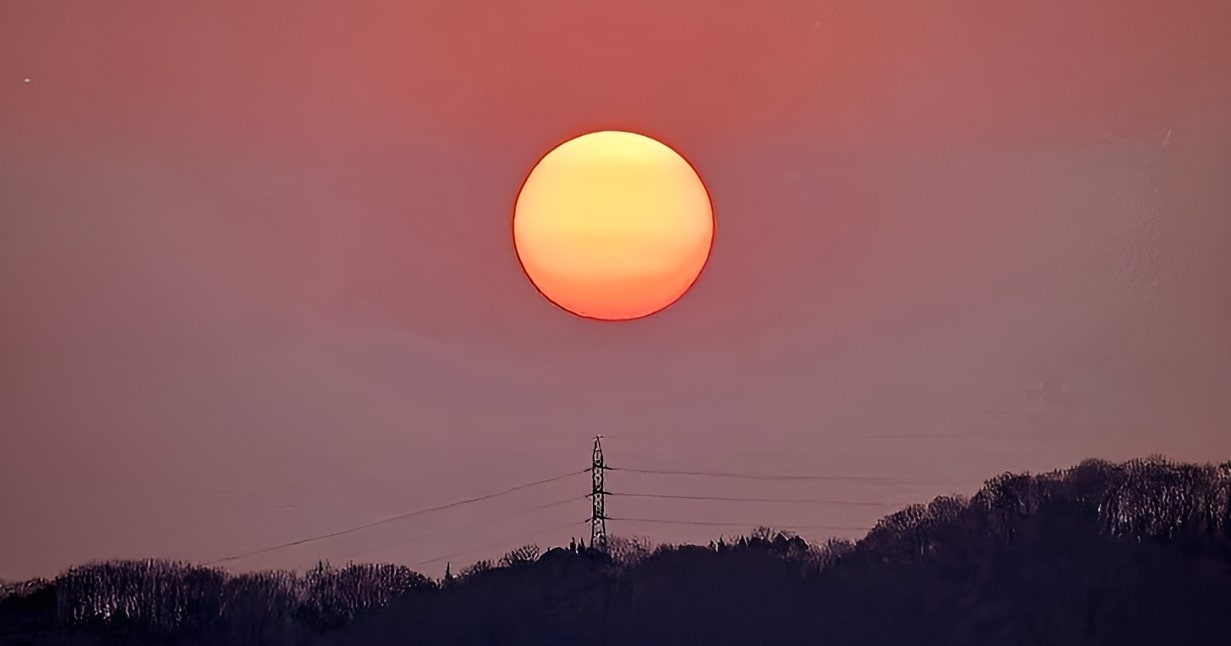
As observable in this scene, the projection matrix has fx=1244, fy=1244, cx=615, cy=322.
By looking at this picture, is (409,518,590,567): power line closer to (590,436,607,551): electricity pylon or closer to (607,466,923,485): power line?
(590,436,607,551): electricity pylon

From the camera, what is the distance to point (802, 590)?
2643 millimetres

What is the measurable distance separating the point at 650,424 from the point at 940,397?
635mm

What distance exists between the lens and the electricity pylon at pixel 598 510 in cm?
263

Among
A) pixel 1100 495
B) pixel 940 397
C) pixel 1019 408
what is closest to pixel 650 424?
pixel 940 397

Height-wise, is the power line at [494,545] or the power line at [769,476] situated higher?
the power line at [769,476]

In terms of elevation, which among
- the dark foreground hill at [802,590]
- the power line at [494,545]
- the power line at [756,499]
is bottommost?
the dark foreground hill at [802,590]

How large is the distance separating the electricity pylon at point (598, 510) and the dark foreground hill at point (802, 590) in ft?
0.10

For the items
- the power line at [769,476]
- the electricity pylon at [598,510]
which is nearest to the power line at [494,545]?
the electricity pylon at [598,510]

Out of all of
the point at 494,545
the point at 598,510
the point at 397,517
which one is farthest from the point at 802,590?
the point at 397,517

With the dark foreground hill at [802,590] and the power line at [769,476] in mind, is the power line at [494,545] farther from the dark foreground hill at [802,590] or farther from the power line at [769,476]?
the power line at [769,476]

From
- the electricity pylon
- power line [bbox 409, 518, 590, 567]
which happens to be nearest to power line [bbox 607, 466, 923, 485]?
the electricity pylon

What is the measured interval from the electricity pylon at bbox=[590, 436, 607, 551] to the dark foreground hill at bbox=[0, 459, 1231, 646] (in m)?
0.03

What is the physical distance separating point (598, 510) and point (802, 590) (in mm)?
466

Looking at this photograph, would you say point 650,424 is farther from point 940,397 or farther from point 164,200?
point 164,200
